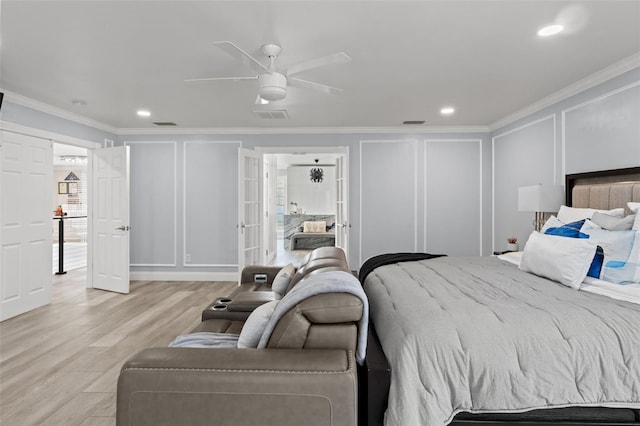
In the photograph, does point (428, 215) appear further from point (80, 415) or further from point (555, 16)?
point (80, 415)

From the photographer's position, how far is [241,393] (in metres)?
1.32

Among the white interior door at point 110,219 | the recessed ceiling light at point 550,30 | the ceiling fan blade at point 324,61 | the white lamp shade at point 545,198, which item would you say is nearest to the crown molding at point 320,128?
the white interior door at point 110,219

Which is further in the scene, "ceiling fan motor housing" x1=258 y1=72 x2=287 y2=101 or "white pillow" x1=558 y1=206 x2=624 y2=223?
"white pillow" x1=558 y1=206 x2=624 y2=223

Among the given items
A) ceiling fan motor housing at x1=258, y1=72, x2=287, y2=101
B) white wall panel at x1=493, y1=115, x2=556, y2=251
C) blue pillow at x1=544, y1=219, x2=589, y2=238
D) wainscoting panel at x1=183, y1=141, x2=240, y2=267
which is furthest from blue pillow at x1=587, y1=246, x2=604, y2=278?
wainscoting panel at x1=183, y1=141, x2=240, y2=267

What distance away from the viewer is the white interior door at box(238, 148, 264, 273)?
537 cm

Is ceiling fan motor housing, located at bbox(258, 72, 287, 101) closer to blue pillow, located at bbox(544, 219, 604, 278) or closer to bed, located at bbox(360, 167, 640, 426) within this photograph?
bed, located at bbox(360, 167, 640, 426)

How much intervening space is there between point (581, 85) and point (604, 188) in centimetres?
117

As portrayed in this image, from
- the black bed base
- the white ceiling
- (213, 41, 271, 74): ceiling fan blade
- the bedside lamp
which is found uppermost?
the white ceiling

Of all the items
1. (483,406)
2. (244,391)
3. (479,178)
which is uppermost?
(479,178)

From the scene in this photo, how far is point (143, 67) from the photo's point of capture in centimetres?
331

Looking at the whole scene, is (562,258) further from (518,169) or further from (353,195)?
(353,195)

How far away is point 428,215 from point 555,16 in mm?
3745

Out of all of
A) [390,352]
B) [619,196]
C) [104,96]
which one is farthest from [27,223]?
[619,196]

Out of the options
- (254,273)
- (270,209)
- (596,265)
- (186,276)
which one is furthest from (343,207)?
(596,265)
